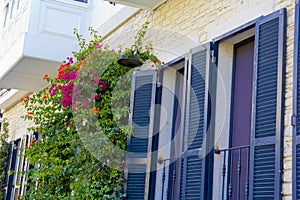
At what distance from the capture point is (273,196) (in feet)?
15.5

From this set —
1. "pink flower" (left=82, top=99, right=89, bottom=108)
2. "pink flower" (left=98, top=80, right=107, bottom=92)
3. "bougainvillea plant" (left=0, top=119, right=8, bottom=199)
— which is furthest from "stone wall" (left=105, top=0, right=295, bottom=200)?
"bougainvillea plant" (left=0, top=119, right=8, bottom=199)

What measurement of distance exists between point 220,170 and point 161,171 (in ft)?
3.71

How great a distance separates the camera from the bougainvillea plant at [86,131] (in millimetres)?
7129

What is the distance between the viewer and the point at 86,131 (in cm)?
748

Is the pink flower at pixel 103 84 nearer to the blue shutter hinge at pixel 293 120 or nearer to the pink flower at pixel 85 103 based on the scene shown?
the pink flower at pixel 85 103

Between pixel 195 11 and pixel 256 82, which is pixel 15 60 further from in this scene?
pixel 256 82

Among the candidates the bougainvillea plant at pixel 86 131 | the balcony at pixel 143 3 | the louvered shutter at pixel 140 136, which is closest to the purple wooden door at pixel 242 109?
the louvered shutter at pixel 140 136

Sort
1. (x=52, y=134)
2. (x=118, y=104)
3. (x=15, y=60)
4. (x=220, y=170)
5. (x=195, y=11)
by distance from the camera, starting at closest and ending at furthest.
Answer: (x=220, y=170) < (x=195, y=11) < (x=118, y=104) < (x=52, y=134) < (x=15, y=60)

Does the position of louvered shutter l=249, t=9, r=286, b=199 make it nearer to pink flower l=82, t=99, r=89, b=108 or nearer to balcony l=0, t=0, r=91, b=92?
pink flower l=82, t=99, r=89, b=108

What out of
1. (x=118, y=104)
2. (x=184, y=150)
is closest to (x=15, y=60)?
(x=118, y=104)

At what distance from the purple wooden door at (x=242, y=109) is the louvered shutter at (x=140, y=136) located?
4.42 feet

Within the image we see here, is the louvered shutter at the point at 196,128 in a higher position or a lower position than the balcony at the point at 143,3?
lower

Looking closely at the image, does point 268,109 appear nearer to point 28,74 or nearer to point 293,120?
point 293,120

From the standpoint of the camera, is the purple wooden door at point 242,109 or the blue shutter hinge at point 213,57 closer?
the purple wooden door at point 242,109
